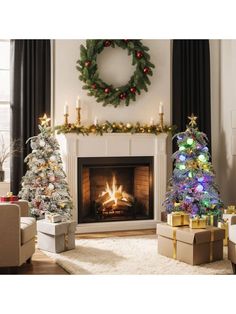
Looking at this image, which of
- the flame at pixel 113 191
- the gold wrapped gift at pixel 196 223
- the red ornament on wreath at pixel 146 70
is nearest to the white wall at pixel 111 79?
the red ornament on wreath at pixel 146 70

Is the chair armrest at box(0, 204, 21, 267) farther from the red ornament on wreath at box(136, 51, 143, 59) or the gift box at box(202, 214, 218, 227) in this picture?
the red ornament on wreath at box(136, 51, 143, 59)

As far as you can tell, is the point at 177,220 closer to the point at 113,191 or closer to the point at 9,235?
the point at 9,235

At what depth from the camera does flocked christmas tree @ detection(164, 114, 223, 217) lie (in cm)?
674

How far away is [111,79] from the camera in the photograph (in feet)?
23.8

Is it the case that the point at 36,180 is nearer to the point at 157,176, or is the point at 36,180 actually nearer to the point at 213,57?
the point at 157,176

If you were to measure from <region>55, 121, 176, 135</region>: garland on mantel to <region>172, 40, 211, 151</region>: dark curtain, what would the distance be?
1.88ft

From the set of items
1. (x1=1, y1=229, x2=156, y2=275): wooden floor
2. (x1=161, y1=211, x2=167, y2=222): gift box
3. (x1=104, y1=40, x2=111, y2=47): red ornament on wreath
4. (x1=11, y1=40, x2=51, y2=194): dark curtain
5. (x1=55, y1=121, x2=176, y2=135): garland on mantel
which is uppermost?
(x1=104, y1=40, x2=111, y2=47): red ornament on wreath

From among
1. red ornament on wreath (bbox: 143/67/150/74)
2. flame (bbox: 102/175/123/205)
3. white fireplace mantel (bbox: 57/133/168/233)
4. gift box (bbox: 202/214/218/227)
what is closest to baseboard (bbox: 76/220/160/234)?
white fireplace mantel (bbox: 57/133/168/233)

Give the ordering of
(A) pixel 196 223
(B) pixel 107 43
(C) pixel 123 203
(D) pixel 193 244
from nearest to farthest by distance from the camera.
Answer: (D) pixel 193 244
(A) pixel 196 223
(B) pixel 107 43
(C) pixel 123 203

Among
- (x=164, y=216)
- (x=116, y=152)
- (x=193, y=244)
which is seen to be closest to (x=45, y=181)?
(x=116, y=152)

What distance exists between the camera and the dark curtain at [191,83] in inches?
306

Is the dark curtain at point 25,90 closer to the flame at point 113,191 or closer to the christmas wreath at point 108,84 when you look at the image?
the christmas wreath at point 108,84

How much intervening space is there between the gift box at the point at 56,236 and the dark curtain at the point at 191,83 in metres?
2.73

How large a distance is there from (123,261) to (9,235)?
1257mm
